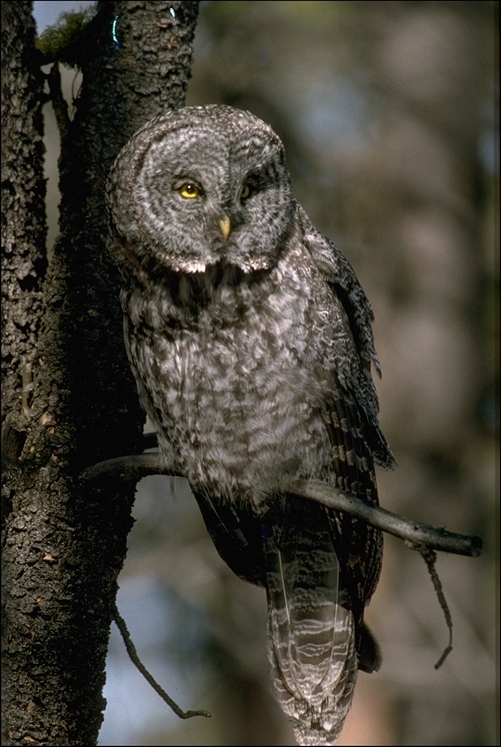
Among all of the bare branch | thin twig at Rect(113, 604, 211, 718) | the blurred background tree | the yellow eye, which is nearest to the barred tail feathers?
the bare branch

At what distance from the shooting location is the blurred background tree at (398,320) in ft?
20.1

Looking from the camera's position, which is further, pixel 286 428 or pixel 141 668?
pixel 286 428

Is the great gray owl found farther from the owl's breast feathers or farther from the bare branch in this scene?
the bare branch

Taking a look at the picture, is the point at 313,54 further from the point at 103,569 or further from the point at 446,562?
the point at 103,569

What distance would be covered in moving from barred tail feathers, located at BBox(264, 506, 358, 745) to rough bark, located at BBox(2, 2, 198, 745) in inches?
24.5

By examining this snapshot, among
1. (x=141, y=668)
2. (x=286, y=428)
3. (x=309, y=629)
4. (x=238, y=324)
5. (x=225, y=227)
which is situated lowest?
(x=309, y=629)

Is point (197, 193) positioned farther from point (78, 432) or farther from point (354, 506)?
point (354, 506)

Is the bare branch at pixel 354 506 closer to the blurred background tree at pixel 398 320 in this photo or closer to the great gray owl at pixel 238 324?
the great gray owl at pixel 238 324

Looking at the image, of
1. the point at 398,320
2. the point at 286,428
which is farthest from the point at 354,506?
the point at 398,320

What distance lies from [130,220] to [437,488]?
14.2 feet

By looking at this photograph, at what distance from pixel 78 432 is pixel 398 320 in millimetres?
4574

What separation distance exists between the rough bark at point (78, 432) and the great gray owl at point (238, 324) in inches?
4.0

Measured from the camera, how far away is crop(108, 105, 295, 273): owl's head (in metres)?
2.31

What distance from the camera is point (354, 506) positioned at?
1.85m
